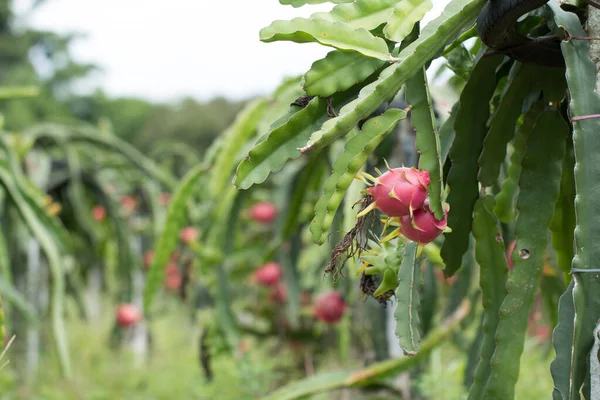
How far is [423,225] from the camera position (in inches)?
25.5

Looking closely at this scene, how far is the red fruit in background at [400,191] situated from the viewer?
25.1 inches

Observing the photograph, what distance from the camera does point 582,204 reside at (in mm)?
599

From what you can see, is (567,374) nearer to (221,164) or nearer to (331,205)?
(331,205)

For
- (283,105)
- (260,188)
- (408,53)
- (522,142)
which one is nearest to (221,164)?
(283,105)

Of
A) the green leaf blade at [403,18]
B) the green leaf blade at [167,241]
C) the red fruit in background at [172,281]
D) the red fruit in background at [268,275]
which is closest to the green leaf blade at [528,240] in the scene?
the green leaf blade at [403,18]

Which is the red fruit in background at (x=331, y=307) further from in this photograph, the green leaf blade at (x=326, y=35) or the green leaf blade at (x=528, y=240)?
the green leaf blade at (x=326, y=35)

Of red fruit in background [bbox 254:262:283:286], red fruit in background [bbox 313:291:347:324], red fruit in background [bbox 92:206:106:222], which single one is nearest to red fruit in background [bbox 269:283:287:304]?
red fruit in background [bbox 254:262:283:286]

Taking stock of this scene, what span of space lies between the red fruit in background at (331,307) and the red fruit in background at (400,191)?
4.98 feet

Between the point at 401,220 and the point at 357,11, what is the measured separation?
204mm

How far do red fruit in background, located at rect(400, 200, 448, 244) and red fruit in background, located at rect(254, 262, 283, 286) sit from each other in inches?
79.8

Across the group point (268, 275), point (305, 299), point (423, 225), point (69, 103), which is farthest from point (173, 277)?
point (69, 103)

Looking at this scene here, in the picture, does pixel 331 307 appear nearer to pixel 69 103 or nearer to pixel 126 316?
pixel 126 316

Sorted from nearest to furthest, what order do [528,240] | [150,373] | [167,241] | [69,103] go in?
[528,240]
[167,241]
[150,373]
[69,103]

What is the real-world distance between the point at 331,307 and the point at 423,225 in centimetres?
155
